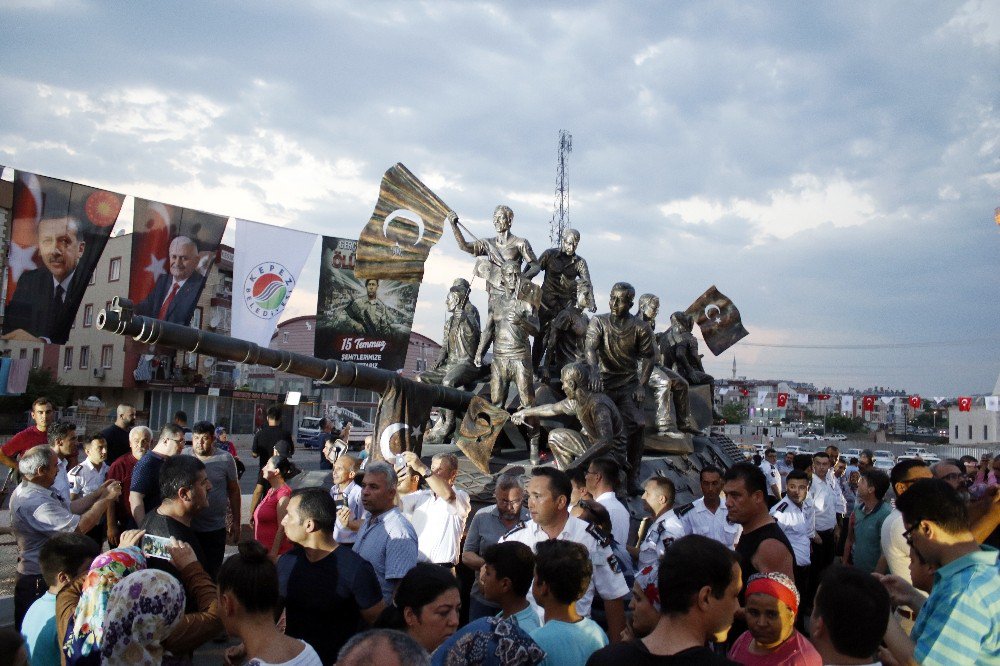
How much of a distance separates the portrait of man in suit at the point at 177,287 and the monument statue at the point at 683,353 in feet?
25.9

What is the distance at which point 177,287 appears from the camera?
13.5 meters

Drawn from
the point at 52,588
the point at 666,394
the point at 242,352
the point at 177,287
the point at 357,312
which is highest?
the point at 357,312

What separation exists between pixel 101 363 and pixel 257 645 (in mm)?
41069

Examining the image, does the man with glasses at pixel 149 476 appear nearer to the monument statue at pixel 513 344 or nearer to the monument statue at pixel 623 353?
the monument statue at pixel 513 344

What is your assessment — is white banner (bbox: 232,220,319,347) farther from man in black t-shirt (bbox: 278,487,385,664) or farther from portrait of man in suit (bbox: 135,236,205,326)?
man in black t-shirt (bbox: 278,487,385,664)

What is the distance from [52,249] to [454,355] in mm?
6054

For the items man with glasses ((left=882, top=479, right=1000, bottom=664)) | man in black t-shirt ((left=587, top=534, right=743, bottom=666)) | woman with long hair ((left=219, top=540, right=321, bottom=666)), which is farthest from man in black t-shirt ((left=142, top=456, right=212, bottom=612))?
man with glasses ((left=882, top=479, right=1000, bottom=664))

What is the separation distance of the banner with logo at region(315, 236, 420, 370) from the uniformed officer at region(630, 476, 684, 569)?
13.0 m

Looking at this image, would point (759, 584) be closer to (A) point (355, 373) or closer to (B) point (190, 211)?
(A) point (355, 373)

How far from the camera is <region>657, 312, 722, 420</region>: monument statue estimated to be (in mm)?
13750

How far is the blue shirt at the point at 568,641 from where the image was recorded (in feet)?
9.40

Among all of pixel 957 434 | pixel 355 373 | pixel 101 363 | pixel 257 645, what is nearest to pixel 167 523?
pixel 257 645

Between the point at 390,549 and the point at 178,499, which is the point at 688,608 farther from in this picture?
the point at 178,499

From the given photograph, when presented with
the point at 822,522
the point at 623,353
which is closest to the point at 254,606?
the point at 822,522
